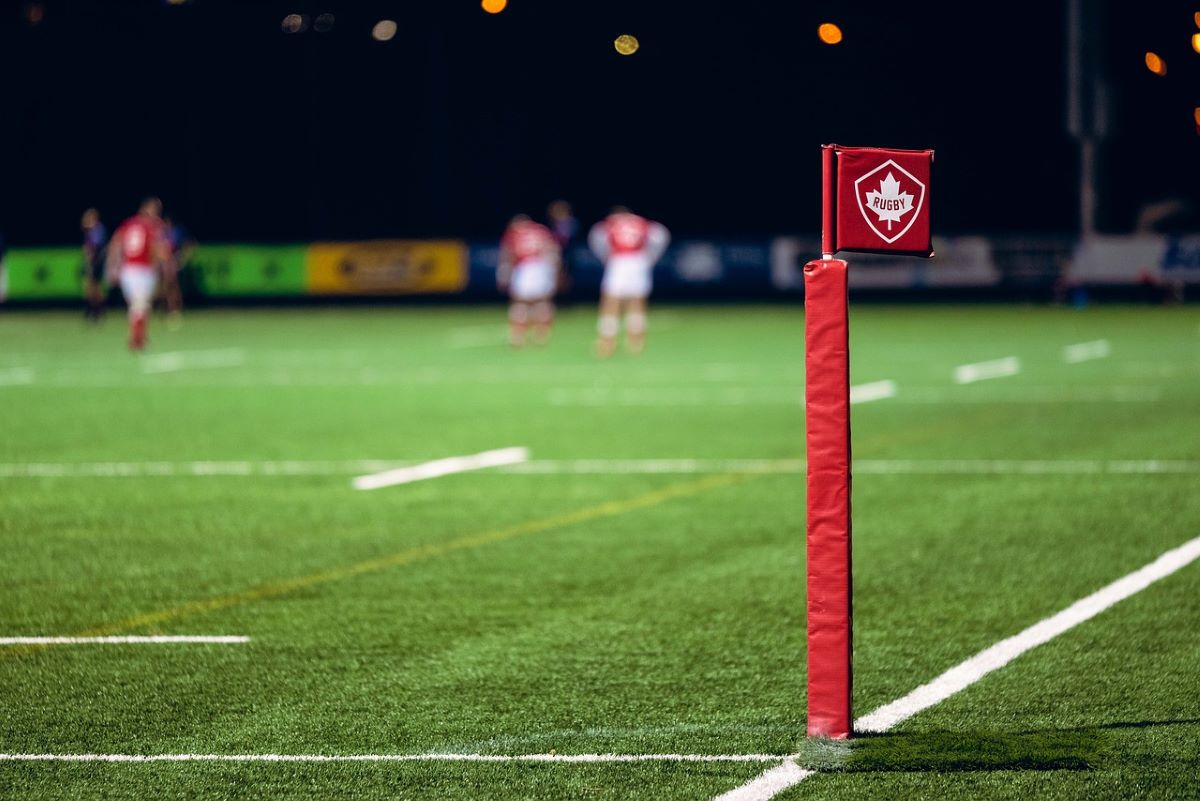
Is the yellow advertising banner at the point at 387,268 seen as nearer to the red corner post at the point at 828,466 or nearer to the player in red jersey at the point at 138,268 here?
the player in red jersey at the point at 138,268

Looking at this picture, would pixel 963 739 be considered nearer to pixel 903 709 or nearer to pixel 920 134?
pixel 903 709

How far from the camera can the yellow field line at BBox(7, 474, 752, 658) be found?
8711 millimetres

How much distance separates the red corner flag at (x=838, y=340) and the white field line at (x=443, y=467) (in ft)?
24.7


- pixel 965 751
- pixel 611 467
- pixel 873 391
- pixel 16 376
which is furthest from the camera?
pixel 16 376

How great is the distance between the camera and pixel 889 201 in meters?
6.05

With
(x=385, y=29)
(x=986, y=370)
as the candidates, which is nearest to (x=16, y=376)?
(x=986, y=370)

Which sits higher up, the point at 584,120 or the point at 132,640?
the point at 584,120

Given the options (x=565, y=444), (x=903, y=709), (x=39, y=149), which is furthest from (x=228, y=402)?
(x=39, y=149)

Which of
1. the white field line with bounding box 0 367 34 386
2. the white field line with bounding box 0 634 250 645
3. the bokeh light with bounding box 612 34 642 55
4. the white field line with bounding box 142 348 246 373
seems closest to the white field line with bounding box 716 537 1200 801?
the white field line with bounding box 0 634 250 645

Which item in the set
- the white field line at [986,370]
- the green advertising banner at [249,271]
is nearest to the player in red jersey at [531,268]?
the white field line at [986,370]

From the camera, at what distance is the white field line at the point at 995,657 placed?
230 inches

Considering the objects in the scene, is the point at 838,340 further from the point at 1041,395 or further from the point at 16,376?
the point at 16,376

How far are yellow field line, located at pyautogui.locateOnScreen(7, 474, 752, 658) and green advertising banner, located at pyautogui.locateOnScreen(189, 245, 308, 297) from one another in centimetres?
Answer: 3056

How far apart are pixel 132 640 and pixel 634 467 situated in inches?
259
